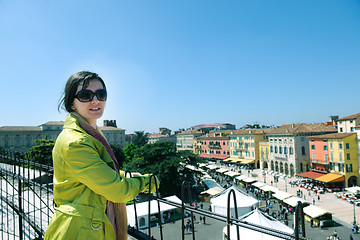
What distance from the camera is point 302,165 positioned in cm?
4062

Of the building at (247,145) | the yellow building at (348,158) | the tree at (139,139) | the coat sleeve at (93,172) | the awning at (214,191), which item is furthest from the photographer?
the tree at (139,139)

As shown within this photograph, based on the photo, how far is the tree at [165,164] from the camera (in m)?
24.8

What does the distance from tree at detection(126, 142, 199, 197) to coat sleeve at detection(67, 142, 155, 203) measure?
23.2 metres

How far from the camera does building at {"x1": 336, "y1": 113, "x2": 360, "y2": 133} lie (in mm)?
34281

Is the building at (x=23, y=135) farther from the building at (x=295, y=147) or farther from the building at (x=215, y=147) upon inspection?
the building at (x=295, y=147)

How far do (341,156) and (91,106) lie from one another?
1527 inches

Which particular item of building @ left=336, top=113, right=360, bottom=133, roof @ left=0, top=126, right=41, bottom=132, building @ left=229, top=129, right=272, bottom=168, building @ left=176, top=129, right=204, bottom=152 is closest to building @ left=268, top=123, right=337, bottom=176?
building @ left=336, top=113, right=360, bottom=133

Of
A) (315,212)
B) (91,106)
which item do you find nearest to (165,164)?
(315,212)

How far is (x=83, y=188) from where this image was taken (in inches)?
59.7

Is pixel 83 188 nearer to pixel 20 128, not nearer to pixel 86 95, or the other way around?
pixel 86 95

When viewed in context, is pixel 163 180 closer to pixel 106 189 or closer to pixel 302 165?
pixel 106 189

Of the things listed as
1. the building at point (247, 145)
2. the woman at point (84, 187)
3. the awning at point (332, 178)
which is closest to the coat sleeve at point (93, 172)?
the woman at point (84, 187)

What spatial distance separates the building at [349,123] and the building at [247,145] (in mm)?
14561

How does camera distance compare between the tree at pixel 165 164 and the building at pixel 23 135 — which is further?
the building at pixel 23 135
